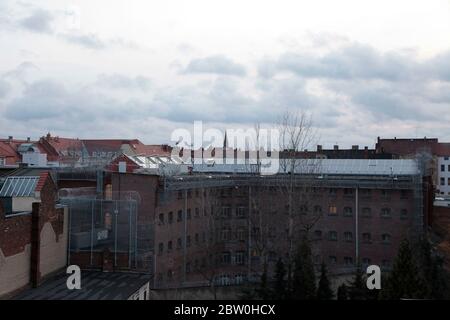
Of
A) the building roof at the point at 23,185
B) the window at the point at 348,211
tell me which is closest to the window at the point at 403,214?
the window at the point at 348,211

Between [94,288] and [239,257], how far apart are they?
19456 millimetres

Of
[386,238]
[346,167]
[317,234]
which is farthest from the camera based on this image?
[346,167]

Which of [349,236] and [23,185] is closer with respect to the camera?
[23,185]

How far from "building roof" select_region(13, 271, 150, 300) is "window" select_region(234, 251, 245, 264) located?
52.0ft

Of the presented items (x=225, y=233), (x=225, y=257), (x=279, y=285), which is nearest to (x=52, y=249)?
(x=279, y=285)

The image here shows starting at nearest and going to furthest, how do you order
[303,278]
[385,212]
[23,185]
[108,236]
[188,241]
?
[23,185] → [108,236] → [303,278] → [188,241] → [385,212]

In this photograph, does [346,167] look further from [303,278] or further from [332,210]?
[303,278]

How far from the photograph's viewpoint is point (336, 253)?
35.6m

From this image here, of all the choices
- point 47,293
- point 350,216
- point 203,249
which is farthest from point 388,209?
point 47,293

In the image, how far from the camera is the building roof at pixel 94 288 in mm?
16859

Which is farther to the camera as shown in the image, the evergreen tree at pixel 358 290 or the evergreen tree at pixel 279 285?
the evergreen tree at pixel 279 285

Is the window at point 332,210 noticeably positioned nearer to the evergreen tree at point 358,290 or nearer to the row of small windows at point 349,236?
the row of small windows at point 349,236

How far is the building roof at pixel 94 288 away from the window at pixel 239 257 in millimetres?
15841

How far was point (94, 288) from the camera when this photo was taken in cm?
1819
